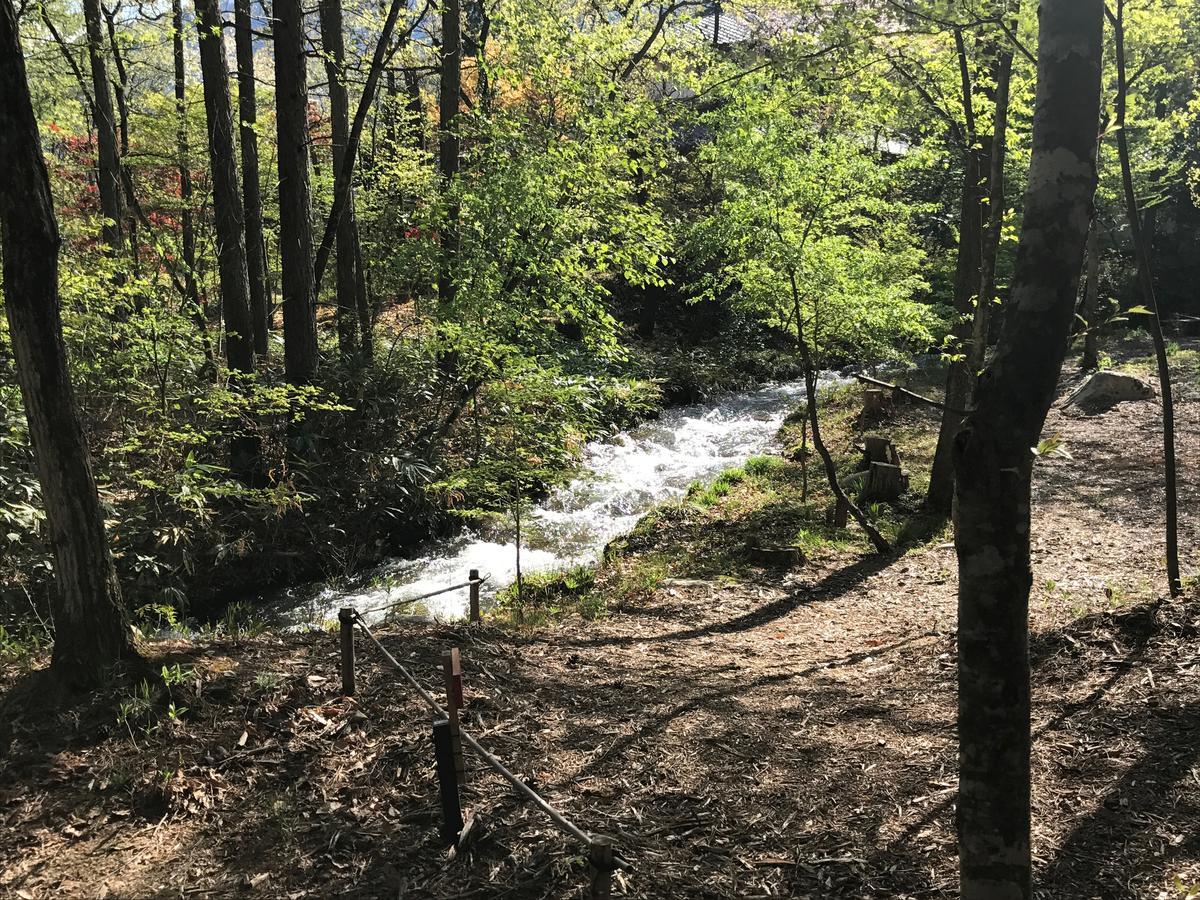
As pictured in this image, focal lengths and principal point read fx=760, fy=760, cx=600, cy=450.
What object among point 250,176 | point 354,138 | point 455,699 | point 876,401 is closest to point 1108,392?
point 876,401

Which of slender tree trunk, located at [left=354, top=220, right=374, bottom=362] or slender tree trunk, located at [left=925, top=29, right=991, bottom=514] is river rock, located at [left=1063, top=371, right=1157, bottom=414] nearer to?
slender tree trunk, located at [left=925, top=29, right=991, bottom=514]

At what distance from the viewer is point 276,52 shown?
8578 mm

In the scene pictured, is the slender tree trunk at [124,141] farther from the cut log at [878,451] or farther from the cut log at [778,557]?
the cut log at [878,451]

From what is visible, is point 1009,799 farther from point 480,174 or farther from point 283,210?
point 283,210

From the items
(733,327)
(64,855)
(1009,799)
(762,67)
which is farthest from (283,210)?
(733,327)

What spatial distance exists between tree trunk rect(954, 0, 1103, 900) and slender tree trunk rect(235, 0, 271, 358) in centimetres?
974

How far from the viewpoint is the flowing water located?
27.9 ft

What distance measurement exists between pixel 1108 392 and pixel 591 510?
31.6 feet

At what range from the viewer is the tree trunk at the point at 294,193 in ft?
28.5

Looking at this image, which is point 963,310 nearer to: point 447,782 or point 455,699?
point 455,699

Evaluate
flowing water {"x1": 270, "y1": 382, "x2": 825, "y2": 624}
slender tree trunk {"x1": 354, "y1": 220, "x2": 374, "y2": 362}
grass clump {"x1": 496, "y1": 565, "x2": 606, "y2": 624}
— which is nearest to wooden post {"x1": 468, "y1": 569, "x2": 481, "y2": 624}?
grass clump {"x1": 496, "y1": 565, "x2": 606, "y2": 624}

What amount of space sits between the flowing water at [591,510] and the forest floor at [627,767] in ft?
10.2

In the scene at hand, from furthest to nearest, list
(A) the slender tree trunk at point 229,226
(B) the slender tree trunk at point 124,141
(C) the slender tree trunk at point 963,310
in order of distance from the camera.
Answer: (B) the slender tree trunk at point 124,141 → (A) the slender tree trunk at point 229,226 → (C) the slender tree trunk at point 963,310

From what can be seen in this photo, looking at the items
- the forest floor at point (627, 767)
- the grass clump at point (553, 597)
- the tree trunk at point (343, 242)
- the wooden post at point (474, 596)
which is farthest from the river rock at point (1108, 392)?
the tree trunk at point (343, 242)
